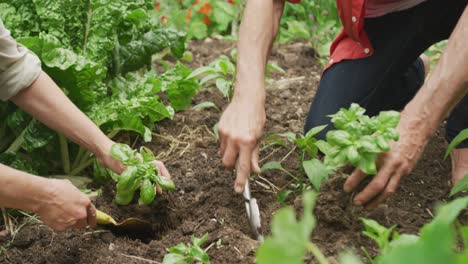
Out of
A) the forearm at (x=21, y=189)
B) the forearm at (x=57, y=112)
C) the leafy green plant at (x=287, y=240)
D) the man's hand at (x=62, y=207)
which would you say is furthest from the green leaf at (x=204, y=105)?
the leafy green plant at (x=287, y=240)

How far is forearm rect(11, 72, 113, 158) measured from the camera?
7.70 feet

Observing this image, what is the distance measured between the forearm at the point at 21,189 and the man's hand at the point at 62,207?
0.02 m

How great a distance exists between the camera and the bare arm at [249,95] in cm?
216

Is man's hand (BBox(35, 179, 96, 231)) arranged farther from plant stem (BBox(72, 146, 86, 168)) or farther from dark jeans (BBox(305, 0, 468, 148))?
dark jeans (BBox(305, 0, 468, 148))

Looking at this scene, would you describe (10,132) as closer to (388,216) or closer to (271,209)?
(271,209)

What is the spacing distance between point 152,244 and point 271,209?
1.45 feet

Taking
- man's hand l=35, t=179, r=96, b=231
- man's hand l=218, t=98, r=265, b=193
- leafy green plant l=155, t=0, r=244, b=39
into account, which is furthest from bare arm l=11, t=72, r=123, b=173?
leafy green plant l=155, t=0, r=244, b=39

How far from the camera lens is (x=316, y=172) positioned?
220 cm

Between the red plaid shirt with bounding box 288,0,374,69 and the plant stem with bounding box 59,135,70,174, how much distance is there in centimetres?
107

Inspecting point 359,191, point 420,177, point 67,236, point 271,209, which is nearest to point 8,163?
point 67,236

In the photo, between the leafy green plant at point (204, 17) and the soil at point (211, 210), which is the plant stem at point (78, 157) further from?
the leafy green plant at point (204, 17)

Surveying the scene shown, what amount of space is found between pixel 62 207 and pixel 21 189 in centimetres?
15

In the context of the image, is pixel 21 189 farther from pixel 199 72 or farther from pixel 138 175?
pixel 199 72

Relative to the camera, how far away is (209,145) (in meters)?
2.99
